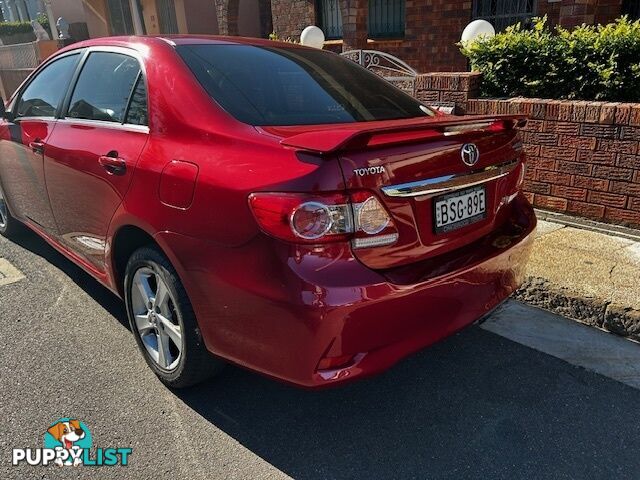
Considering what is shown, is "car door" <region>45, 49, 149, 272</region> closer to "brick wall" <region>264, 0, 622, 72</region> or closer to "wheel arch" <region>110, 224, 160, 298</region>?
"wheel arch" <region>110, 224, 160, 298</region>

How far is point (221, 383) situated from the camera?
2730 mm

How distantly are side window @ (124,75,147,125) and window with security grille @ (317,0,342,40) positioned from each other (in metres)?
9.60

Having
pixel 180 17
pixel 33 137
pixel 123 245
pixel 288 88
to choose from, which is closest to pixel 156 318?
pixel 123 245

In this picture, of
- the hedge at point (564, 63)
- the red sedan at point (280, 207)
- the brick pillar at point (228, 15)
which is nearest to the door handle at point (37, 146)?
the red sedan at point (280, 207)

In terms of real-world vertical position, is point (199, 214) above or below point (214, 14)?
below

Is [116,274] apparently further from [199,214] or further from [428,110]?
[428,110]

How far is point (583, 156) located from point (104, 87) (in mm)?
3607

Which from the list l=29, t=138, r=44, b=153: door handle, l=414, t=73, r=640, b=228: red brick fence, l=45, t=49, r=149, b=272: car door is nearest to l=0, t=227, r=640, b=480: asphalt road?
l=45, t=49, r=149, b=272: car door

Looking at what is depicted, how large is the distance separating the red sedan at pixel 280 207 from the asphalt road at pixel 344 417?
25 cm

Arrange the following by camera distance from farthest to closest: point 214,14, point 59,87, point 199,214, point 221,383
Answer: point 214,14 → point 59,87 → point 221,383 → point 199,214

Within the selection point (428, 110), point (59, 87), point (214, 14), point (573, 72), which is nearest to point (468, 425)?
point (428, 110)

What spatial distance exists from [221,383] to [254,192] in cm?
124

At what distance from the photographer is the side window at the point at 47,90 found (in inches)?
136

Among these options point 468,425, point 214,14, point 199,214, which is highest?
point 214,14
